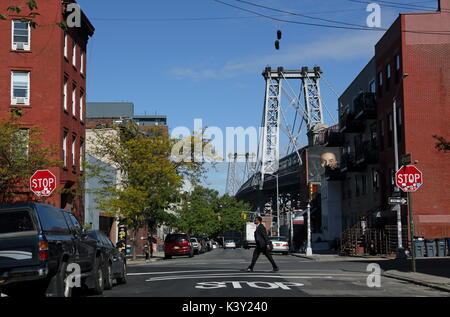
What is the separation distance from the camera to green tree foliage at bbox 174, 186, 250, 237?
101 m

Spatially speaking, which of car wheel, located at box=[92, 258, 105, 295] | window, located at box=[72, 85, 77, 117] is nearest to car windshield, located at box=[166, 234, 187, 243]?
window, located at box=[72, 85, 77, 117]

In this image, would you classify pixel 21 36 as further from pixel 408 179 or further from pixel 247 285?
pixel 247 285

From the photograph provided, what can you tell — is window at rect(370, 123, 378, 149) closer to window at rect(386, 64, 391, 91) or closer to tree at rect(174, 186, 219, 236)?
window at rect(386, 64, 391, 91)

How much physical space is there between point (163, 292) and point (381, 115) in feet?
114

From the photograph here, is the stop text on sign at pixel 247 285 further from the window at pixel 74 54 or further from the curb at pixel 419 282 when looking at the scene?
the window at pixel 74 54

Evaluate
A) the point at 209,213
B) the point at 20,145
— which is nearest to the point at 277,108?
the point at 209,213

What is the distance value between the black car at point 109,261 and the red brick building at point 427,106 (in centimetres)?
2524

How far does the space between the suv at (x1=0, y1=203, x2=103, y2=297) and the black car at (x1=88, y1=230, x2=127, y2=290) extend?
3199 mm

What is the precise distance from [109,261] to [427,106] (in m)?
28.8

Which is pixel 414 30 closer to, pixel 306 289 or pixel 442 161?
pixel 442 161

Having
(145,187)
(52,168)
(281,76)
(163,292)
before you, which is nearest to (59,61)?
(52,168)

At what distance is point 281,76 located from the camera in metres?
133

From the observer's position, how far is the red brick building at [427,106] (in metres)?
40.2

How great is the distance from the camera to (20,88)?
38.9 metres
